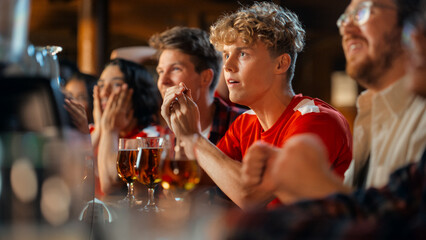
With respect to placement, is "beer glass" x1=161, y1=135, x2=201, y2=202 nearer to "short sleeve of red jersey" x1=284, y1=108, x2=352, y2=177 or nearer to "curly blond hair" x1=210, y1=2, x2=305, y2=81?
"short sleeve of red jersey" x1=284, y1=108, x2=352, y2=177

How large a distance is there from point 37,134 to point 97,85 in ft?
5.00

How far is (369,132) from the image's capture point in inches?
31.0

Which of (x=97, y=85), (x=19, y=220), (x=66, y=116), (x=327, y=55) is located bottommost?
(x=327, y=55)

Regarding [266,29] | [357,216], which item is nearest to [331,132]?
[266,29]

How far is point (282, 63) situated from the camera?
1.48 metres

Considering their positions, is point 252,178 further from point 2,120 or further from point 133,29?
point 133,29

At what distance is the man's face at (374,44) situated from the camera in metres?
0.74

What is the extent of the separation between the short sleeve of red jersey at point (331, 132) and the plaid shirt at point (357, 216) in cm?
55

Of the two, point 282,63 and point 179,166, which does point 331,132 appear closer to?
point 282,63

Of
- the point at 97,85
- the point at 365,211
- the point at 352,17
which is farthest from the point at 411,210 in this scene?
the point at 97,85

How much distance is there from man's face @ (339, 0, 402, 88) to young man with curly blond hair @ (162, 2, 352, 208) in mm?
476

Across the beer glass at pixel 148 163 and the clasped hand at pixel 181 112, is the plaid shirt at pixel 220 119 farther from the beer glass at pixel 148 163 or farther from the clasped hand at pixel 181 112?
the beer glass at pixel 148 163

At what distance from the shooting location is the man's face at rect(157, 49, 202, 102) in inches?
77.3

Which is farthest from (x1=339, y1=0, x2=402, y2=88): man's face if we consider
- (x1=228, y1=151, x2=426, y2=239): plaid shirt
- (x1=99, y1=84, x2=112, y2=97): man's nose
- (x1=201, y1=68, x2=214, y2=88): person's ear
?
(x1=99, y1=84, x2=112, y2=97): man's nose
